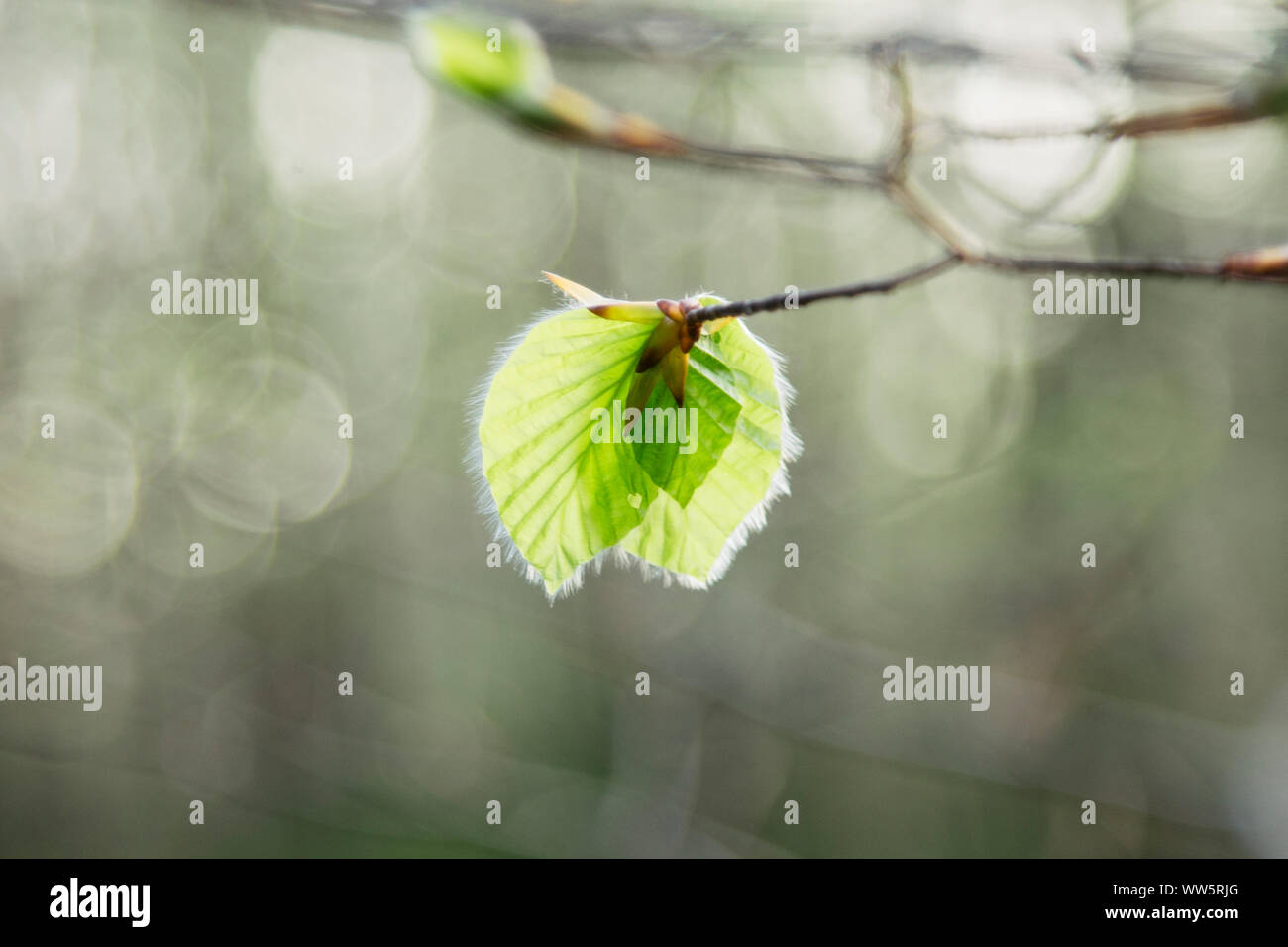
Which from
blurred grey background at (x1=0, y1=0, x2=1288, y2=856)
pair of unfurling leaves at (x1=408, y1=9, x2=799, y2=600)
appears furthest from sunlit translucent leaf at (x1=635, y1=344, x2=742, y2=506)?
blurred grey background at (x1=0, y1=0, x2=1288, y2=856)

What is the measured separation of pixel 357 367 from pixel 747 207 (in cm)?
391

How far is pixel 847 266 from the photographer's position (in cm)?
705

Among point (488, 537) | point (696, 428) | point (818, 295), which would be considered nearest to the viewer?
point (818, 295)

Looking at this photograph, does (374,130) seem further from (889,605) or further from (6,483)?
(889,605)

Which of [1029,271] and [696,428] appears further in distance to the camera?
[696,428]

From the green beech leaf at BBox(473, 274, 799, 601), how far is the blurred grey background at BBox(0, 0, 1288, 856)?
4.62 m

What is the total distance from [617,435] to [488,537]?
5.86 metres

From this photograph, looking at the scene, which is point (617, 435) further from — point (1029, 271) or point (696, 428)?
point (1029, 271)

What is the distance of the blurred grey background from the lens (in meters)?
5.95

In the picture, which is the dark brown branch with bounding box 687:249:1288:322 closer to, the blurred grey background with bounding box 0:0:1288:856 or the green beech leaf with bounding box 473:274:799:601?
the green beech leaf with bounding box 473:274:799:601

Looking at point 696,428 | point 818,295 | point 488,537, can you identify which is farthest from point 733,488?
point 488,537

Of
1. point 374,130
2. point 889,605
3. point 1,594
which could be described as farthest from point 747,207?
point 1,594

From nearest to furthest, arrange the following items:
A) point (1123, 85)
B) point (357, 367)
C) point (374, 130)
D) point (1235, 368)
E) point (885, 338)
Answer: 1. point (1123, 85)
2. point (1235, 368)
3. point (374, 130)
4. point (885, 338)
5. point (357, 367)

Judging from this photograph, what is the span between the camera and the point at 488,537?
639 centimetres
